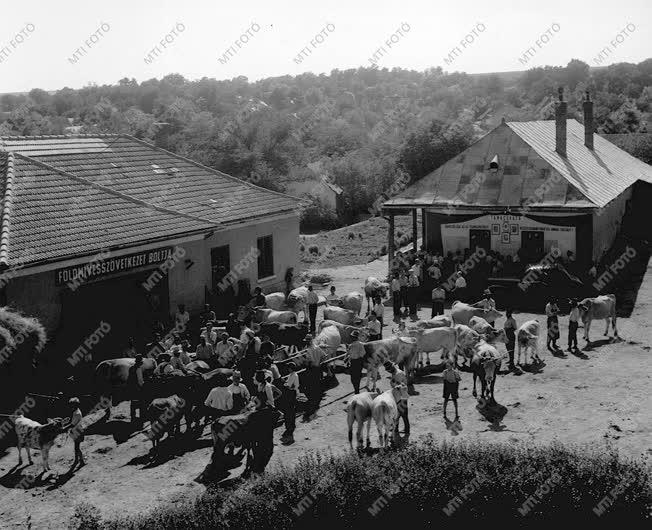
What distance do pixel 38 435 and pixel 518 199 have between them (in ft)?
71.3

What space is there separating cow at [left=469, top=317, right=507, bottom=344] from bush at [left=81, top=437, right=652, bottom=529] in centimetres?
872

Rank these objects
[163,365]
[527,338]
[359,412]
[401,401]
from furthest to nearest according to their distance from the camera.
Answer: [527,338]
[163,365]
[401,401]
[359,412]

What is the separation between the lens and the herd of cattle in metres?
15.2

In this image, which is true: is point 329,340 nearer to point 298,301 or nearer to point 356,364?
point 356,364

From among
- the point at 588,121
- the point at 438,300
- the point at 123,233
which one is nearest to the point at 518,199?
the point at 438,300

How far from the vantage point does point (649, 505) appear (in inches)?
451

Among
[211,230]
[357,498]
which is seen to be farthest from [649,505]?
[211,230]

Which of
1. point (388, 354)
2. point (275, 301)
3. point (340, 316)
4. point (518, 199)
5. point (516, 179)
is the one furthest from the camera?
point (516, 179)

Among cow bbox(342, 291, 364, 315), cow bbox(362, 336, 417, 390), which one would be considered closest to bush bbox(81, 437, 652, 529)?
cow bbox(362, 336, 417, 390)

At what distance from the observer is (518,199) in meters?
31.0

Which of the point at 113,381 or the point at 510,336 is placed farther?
the point at 510,336

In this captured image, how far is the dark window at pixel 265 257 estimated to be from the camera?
29.1 metres

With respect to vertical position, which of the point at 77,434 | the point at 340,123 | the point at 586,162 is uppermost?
the point at 340,123

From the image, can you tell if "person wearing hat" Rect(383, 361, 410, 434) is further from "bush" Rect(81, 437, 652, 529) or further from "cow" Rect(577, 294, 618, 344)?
"cow" Rect(577, 294, 618, 344)
